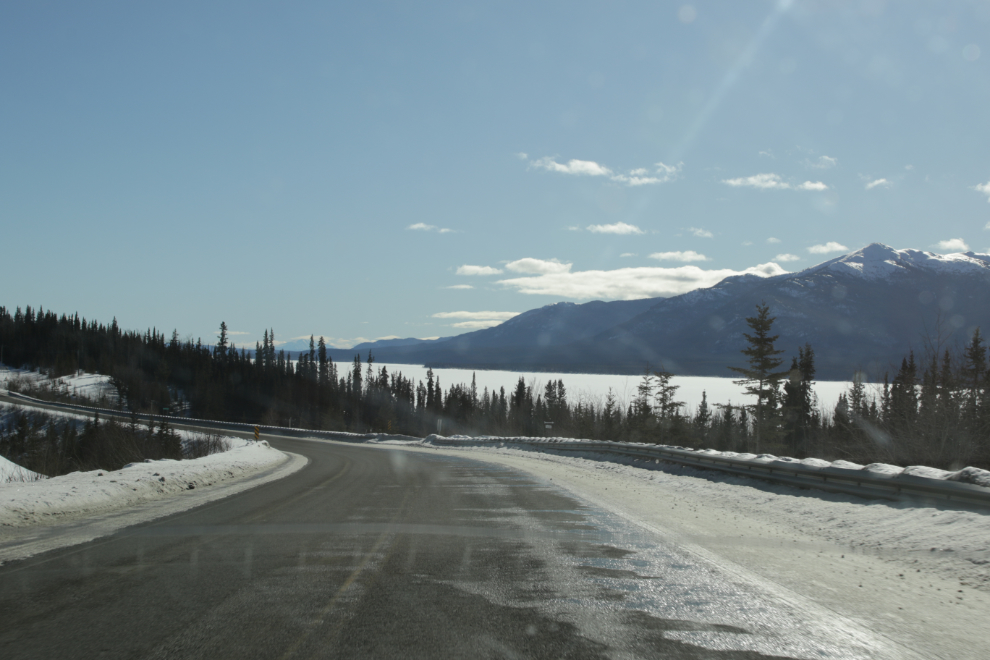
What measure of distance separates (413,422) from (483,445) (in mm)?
134807

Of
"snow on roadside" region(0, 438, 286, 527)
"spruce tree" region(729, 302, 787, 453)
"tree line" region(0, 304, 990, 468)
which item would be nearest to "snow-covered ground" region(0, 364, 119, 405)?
"tree line" region(0, 304, 990, 468)

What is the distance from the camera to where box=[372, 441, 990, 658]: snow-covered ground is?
6020 mm

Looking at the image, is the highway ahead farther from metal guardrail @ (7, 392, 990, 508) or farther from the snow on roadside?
metal guardrail @ (7, 392, 990, 508)

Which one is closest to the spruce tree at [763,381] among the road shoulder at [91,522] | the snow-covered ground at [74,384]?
the road shoulder at [91,522]

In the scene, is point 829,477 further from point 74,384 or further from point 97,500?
point 74,384

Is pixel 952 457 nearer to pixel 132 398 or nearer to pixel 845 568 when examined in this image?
pixel 845 568

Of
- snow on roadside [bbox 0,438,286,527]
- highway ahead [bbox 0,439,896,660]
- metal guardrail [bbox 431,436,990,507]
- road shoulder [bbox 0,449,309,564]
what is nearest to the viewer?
highway ahead [bbox 0,439,896,660]

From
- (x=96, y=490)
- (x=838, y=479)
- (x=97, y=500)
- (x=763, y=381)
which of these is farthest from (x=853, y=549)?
(x=763, y=381)

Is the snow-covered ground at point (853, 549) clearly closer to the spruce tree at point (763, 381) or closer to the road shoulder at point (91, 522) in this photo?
the road shoulder at point (91, 522)

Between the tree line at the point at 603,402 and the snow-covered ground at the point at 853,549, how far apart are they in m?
→ 14.5

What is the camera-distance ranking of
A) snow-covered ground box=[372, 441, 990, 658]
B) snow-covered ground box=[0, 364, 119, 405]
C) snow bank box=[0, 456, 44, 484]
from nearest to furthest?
1. snow-covered ground box=[372, 441, 990, 658]
2. snow bank box=[0, 456, 44, 484]
3. snow-covered ground box=[0, 364, 119, 405]

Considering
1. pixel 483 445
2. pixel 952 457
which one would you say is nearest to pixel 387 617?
pixel 952 457

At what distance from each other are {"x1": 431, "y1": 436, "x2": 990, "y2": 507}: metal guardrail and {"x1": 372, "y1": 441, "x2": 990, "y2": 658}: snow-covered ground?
0.24 metres

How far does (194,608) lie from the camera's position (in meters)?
5.89
